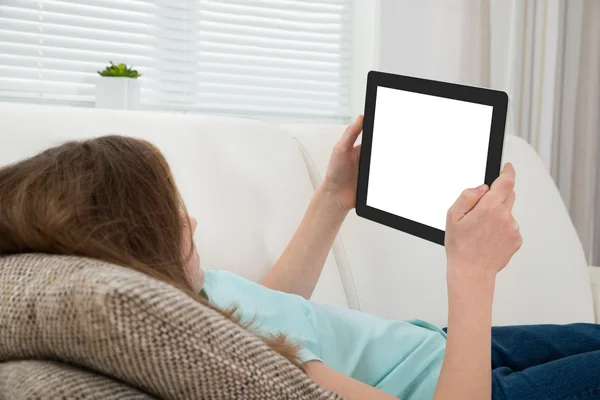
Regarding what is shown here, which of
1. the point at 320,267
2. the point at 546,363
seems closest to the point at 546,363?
the point at 546,363

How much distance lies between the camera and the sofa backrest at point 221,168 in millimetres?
1306

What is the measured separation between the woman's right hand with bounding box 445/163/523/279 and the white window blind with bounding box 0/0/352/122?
1.71m

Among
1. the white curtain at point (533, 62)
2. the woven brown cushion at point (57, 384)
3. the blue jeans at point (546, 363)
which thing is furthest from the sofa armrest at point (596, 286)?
the woven brown cushion at point (57, 384)

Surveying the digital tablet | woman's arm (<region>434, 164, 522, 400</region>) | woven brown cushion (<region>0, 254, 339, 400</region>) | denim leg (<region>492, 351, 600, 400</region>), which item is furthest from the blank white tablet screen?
woven brown cushion (<region>0, 254, 339, 400</region>)

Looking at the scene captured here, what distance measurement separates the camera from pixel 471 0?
116 inches

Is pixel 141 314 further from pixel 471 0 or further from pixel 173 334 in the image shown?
pixel 471 0

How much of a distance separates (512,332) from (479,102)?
0.45 meters

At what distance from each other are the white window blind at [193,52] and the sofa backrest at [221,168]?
1051 millimetres

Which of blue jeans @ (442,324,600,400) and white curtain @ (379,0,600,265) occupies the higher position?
white curtain @ (379,0,600,265)

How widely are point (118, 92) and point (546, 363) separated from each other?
1514 mm

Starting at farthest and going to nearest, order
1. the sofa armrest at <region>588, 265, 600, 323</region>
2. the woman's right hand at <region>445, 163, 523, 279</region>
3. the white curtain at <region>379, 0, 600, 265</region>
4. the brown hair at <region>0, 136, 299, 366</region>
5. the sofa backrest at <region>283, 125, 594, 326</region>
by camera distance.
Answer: the white curtain at <region>379, 0, 600, 265</region> < the sofa armrest at <region>588, 265, 600, 323</region> < the sofa backrest at <region>283, 125, 594, 326</region> < the woman's right hand at <region>445, 163, 523, 279</region> < the brown hair at <region>0, 136, 299, 366</region>

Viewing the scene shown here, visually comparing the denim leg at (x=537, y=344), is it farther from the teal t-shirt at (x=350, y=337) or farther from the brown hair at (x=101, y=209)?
the brown hair at (x=101, y=209)

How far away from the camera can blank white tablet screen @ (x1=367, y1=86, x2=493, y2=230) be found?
1057mm

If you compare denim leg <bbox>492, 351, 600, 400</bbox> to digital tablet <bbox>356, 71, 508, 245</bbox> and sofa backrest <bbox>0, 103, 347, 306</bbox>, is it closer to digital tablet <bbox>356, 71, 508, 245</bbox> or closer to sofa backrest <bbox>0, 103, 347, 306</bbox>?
digital tablet <bbox>356, 71, 508, 245</bbox>
